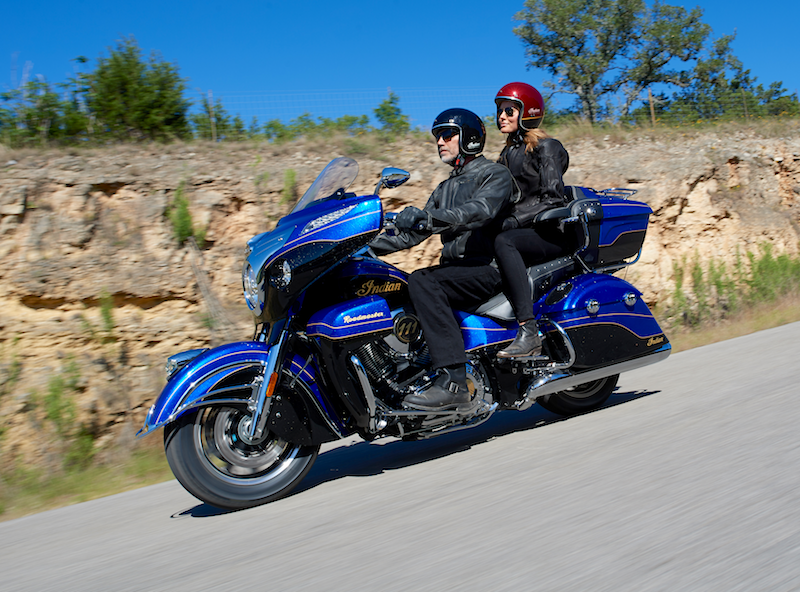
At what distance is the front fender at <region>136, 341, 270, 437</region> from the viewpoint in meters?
3.49

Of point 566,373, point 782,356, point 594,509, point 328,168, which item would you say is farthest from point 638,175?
point 594,509

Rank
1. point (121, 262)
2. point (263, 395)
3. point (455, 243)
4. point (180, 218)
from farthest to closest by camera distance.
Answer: point (180, 218) → point (121, 262) → point (455, 243) → point (263, 395)

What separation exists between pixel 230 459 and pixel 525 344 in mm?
1925

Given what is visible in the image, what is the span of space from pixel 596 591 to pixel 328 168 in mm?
2844

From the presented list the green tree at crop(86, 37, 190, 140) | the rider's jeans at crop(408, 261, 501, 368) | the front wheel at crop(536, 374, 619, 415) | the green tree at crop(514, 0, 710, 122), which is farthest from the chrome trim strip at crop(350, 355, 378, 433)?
the green tree at crop(514, 0, 710, 122)

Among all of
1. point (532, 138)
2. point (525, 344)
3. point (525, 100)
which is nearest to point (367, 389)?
point (525, 344)

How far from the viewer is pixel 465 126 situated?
4.41 metres

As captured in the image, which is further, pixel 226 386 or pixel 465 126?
pixel 465 126

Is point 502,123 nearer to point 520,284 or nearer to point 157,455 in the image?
point 520,284

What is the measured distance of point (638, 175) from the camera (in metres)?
11.7

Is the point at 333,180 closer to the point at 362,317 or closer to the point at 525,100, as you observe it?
the point at 362,317

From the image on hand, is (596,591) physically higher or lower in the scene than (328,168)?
lower

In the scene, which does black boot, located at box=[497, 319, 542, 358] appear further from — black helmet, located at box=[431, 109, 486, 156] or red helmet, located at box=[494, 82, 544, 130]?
red helmet, located at box=[494, 82, 544, 130]

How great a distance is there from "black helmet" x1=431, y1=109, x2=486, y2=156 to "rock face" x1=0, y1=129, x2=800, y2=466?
3931mm
